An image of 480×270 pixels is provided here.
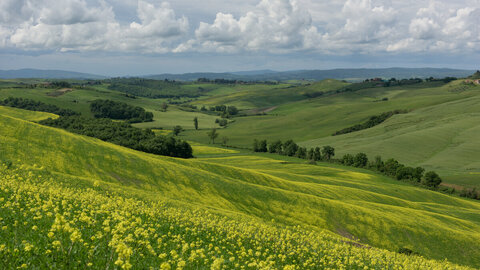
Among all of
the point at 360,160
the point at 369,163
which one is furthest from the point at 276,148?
the point at 369,163

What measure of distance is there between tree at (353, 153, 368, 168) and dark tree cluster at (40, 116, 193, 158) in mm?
87734

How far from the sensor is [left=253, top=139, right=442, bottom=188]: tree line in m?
136

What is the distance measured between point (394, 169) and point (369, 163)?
1477cm

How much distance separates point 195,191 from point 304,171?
84985 millimetres

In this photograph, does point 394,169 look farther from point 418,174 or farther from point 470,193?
point 470,193

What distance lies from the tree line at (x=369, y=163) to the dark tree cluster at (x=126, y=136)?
69.0 meters

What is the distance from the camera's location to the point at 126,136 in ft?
407

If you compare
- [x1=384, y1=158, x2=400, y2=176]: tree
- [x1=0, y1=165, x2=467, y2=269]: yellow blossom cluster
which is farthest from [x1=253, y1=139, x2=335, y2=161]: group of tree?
[x1=0, y1=165, x2=467, y2=269]: yellow blossom cluster

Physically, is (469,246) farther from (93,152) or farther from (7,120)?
(7,120)

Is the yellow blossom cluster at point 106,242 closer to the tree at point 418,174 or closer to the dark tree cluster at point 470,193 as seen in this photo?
the dark tree cluster at point 470,193

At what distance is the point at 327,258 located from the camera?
22969mm

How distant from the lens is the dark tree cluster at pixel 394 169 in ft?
440

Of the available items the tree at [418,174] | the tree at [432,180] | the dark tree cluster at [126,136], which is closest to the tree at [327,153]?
the tree at [418,174]

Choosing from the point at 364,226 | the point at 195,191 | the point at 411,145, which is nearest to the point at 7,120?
the point at 195,191
